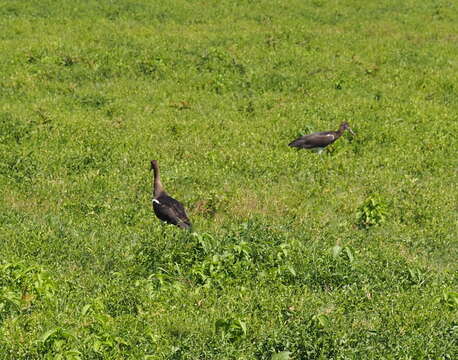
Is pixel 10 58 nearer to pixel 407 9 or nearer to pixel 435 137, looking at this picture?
pixel 435 137

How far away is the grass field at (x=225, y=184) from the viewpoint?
28.2ft

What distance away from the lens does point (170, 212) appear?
12289mm

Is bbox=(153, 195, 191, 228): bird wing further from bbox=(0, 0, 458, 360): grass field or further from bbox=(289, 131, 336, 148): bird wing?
bbox=(289, 131, 336, 148): bird wing

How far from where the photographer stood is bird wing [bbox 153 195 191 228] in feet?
40.0

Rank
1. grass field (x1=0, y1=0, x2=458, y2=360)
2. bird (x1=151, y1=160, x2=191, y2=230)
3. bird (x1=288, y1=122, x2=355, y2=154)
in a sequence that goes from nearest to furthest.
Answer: grass field (x1=0, y1=0, x2=458, y2=360) → bird (x1=151, y1=160, x2=191, y2=230) → bird (x1=288, y1=122, x2=355, y2=154)

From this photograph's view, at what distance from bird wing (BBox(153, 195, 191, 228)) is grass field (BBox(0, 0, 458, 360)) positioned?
26 cm

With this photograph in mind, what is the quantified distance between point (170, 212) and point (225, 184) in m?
2.68

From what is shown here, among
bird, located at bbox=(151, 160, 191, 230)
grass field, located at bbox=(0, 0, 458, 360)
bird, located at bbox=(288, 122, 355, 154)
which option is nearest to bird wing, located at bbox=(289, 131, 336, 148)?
bird, located at bbox=(288, 122, 355, 154)

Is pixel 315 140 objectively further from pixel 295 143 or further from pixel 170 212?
pixel 170 212

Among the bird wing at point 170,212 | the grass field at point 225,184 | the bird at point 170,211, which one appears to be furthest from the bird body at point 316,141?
the bird wing at point 170,212

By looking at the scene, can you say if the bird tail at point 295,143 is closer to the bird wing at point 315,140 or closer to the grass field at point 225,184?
the bird wing at point 315,140

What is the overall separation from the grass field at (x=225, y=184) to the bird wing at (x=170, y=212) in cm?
26

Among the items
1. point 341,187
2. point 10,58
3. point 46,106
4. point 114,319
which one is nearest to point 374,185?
point 341,187

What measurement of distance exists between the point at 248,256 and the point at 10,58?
15.3 m
